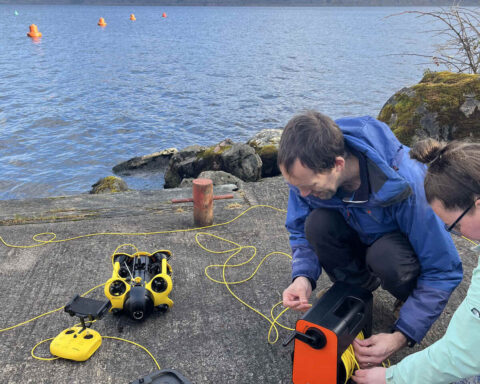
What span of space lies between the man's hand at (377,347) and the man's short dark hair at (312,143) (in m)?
0.90

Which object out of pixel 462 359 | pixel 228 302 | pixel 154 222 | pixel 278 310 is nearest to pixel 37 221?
pixel 154 222

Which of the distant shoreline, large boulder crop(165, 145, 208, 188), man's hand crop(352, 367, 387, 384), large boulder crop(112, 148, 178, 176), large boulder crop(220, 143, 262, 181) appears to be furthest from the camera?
the distant shoreline

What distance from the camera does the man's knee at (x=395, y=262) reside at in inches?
84.6

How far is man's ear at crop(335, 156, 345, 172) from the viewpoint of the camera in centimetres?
201

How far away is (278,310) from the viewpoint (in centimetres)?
284

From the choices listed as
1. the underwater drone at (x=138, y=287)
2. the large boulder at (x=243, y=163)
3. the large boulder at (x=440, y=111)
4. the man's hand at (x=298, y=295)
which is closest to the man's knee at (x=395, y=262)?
the man's hand at (x=298, y=295)

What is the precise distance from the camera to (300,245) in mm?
2627

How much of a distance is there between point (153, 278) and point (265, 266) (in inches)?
37.1

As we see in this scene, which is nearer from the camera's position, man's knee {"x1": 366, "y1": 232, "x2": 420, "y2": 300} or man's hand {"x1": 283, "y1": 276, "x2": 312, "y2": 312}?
man's knee {"x1": 366, "y1": 232, "x2": 420, "y2": 300}

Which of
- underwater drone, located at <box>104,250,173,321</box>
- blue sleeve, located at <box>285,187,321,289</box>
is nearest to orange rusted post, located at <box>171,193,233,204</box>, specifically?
underwater drone, located at <box>104,250,173,321</box>

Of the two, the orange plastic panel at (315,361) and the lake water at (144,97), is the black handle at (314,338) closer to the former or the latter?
the orange plastic panel at (315,361)

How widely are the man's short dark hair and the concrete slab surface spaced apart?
3.93ft

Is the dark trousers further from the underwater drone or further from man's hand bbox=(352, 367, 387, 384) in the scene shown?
the underwater drone

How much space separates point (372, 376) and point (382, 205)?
79 centimetres
